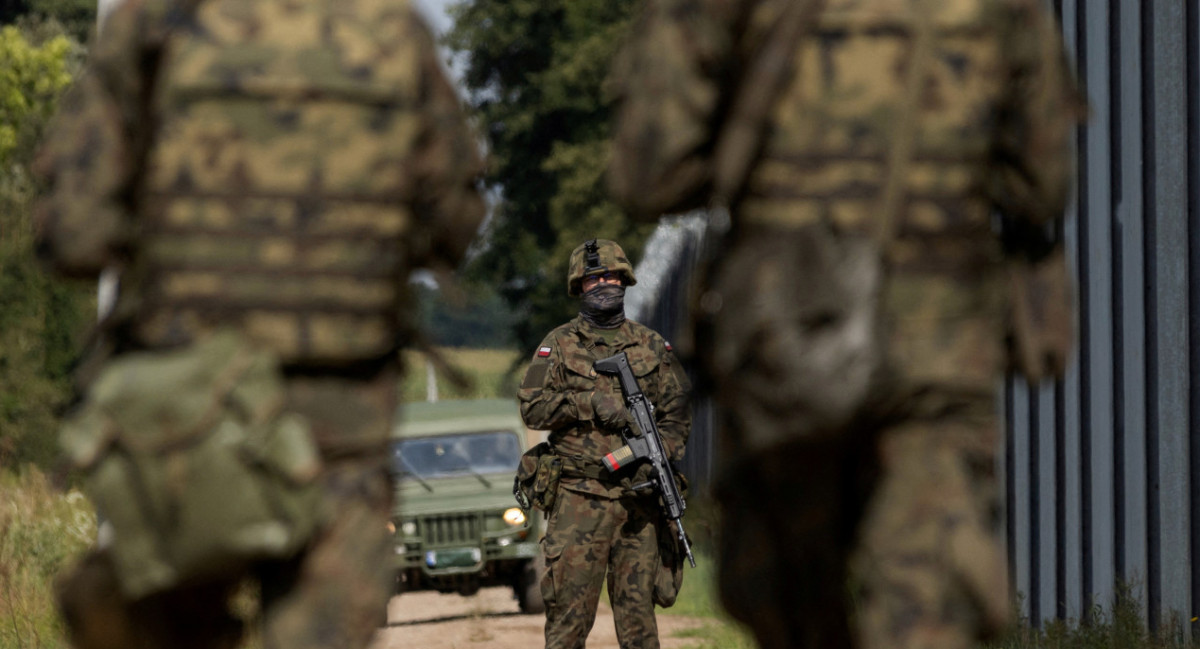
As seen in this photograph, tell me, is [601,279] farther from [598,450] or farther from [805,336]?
[805,336]

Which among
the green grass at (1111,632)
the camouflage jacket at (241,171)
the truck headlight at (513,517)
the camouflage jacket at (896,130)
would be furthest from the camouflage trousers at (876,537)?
the truck headlight at (513,517)

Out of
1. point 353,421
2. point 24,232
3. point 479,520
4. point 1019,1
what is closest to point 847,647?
point 353,421

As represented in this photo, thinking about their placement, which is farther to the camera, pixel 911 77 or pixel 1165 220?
pixel 1165 220

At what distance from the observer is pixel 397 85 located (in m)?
4.54

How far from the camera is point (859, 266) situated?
4.18 meters

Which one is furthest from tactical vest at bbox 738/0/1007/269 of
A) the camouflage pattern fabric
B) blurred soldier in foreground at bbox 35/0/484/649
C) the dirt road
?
the dirt road

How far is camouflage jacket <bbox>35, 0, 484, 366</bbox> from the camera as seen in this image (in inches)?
175

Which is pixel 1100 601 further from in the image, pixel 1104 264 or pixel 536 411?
pixel 536 411

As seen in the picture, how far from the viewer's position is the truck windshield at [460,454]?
16.6 m

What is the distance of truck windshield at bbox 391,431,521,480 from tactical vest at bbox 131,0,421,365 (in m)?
12.0

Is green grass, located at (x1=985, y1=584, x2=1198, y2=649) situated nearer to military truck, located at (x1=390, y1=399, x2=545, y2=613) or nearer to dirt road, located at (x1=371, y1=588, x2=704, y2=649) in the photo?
dirt road, located at (x1=371, y1=588, x2=704, y2=649)

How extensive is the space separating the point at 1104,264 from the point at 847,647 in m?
5.49

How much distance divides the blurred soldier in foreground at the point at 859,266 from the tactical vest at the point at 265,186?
625 millimetres

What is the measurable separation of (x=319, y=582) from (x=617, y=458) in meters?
4.06
